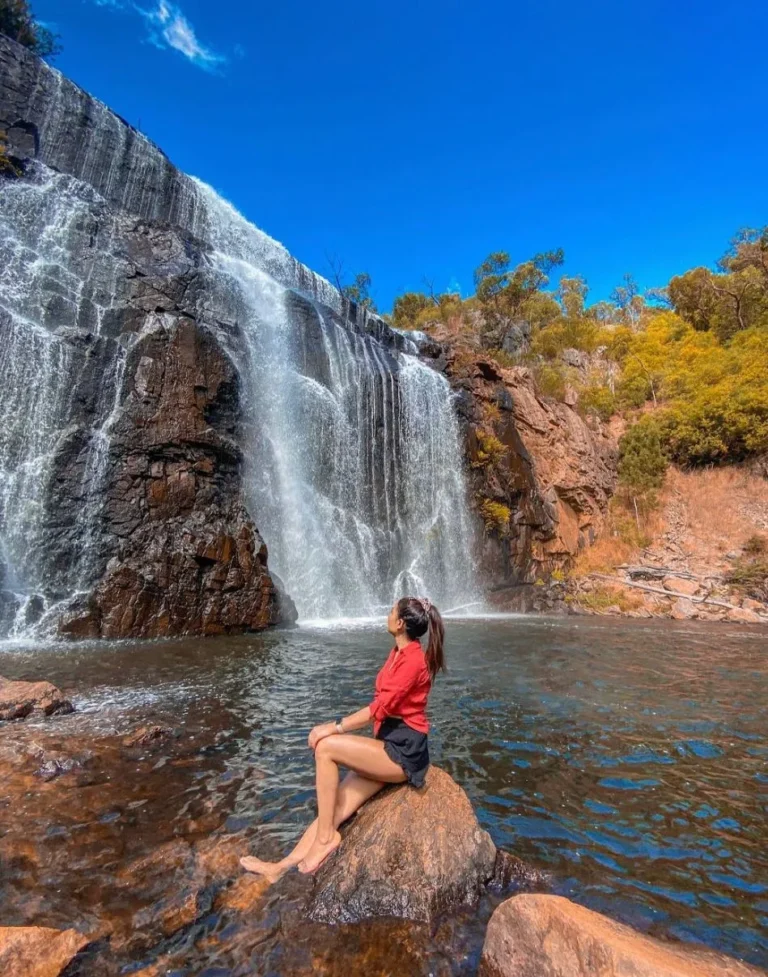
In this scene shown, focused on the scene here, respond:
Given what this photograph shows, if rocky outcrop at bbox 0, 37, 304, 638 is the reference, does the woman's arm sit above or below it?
below

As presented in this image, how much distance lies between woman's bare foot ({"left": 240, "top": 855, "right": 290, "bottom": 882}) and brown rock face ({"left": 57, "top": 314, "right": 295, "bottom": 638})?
10.9 m

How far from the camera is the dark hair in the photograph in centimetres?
409

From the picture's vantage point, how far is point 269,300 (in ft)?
76.4

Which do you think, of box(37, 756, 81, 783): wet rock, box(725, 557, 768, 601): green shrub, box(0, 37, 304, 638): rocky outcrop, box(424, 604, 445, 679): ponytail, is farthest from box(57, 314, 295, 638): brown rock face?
box(725, 557, 768, 601): green shrub

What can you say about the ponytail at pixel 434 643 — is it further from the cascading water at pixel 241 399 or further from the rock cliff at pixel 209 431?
the cascading water at pixel 241 399

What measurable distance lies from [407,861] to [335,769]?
718 mm

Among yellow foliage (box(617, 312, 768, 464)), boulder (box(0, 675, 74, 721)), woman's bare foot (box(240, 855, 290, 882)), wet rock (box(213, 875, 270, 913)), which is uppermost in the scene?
yellow foliage (box(617, 312, 768, 464))

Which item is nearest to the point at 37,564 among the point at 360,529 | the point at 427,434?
the point at 360,529

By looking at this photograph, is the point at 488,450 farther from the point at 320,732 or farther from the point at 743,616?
the point at 320,732

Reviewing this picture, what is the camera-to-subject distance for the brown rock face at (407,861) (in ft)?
11.3

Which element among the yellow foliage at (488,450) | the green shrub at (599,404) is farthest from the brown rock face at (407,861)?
the green shrub at (599,404)

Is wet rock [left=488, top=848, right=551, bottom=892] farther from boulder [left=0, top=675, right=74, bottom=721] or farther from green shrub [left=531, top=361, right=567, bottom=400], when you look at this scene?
green shrub [left=531, top=361, right=567, bottom=400]

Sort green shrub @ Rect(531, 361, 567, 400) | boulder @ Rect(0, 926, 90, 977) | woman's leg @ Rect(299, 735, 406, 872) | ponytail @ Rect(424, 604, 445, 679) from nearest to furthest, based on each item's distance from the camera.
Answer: boulder @ Rect(0, 926, 90, 977) < woman's leg @ Rect(299, 735, 406, 872) < ponytail @ Rect(424, 604, 445, 679) < green shrub @ Rect(531, 361, 567, 400)

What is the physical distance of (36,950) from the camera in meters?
2.83
